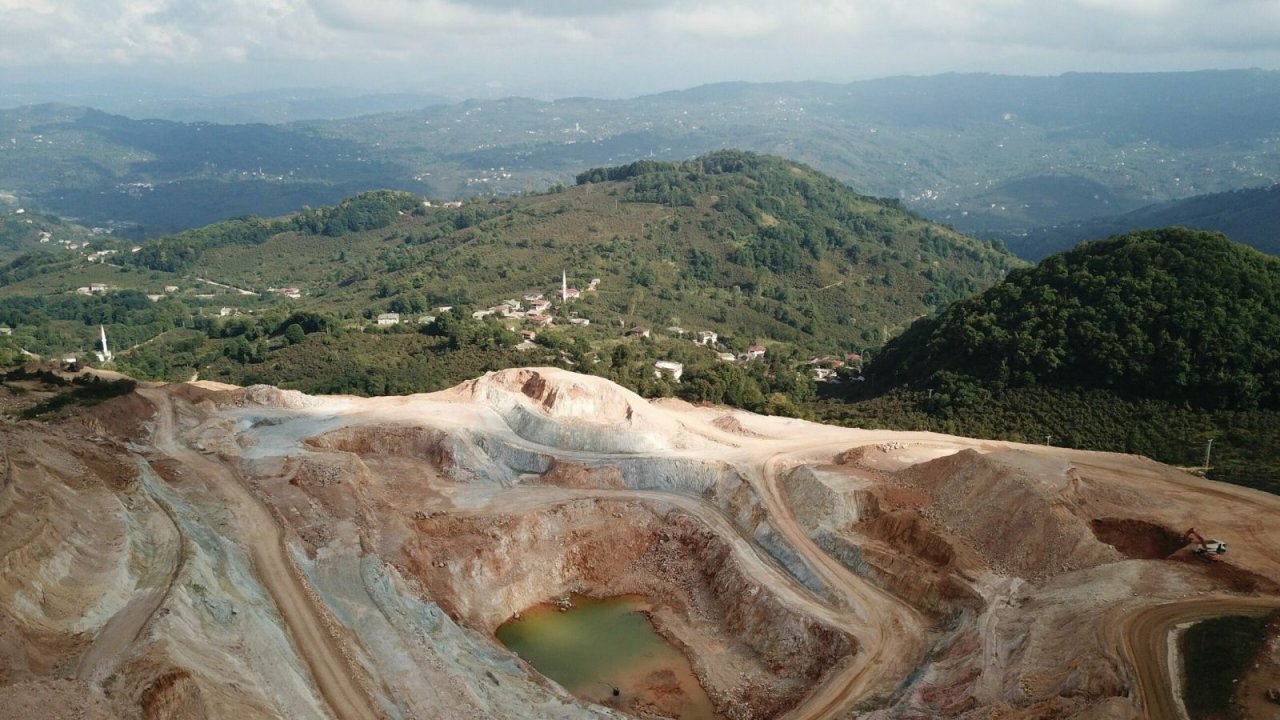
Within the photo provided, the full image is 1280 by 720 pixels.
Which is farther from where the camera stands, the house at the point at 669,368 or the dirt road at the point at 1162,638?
the house at the point at 669,368

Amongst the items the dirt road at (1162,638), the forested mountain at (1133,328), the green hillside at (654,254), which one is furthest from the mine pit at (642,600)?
the green hillside at (654,254)

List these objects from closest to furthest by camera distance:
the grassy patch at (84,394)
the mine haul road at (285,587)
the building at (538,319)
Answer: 1. the mine haul road at (285,587)
2. the grassy patch at (84,394)
3. the building at (538,319)

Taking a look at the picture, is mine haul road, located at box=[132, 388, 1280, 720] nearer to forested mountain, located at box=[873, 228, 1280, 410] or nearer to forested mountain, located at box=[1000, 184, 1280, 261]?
forested mountain, located at box=[873, 228, 1280, 410]

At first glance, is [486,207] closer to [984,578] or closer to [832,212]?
[832,212]

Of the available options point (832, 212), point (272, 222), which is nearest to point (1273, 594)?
point (832, 212)

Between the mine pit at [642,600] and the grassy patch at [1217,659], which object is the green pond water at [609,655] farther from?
the grassy patch at [1217,659]

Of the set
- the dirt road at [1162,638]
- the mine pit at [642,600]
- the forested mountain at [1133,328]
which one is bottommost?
the mine pit at [642,600]

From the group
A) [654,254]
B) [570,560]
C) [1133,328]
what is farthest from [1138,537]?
[654,254]
